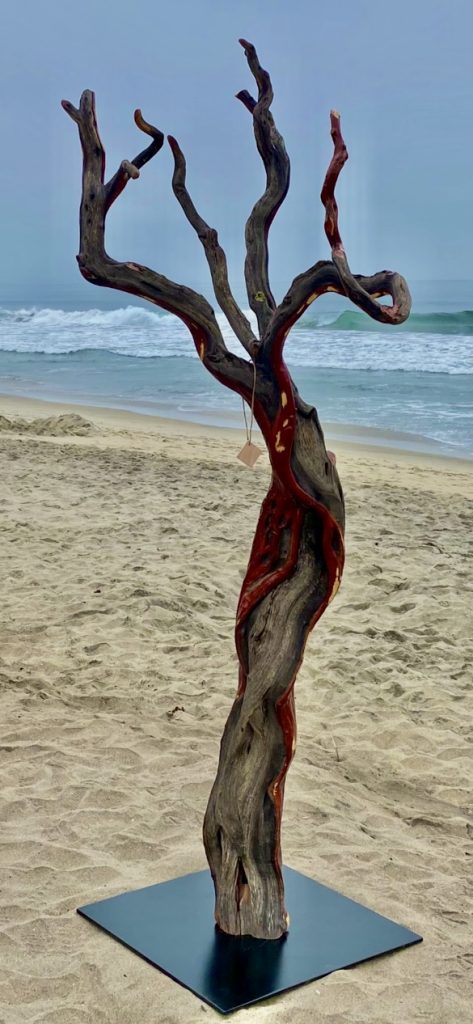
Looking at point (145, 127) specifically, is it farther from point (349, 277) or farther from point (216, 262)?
point (349, 277)

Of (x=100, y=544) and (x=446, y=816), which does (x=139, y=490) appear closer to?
(x=100, y=544)

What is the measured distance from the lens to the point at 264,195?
280 cm

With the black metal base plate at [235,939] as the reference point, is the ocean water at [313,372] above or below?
above

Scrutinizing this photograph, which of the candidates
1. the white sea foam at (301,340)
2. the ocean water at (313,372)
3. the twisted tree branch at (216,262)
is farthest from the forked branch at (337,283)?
the white sea foam at (301,340)

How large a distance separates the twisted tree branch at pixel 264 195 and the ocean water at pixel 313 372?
1031 centimetres

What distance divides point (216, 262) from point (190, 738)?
221 cm

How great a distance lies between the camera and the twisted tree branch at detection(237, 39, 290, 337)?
275 cm

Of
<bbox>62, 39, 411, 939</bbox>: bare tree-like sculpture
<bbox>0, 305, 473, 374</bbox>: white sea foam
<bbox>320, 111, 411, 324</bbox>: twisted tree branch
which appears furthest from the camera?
<bbox>0, 305, 473, 374</bbox>: white sea foam

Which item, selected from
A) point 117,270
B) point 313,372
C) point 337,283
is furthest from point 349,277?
point 313,372

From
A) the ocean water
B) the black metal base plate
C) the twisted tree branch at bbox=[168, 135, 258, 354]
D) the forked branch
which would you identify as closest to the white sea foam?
the ocean water

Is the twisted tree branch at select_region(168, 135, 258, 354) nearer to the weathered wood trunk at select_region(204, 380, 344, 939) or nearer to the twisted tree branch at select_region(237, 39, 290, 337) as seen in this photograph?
the twisted tree branch at select_region(237, 39, 290, 337)

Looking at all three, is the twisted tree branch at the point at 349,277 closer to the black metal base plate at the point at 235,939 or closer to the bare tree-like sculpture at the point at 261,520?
the bare tree-like sculpture at the point at 261,520

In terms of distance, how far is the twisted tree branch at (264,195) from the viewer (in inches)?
108

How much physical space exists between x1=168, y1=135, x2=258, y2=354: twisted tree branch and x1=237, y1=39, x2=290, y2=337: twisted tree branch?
0.05 meters
